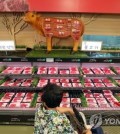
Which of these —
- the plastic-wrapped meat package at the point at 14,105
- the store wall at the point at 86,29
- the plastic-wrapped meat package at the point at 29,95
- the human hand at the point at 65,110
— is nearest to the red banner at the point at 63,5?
the store wall at the point at 86,29

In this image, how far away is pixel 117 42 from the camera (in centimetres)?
346

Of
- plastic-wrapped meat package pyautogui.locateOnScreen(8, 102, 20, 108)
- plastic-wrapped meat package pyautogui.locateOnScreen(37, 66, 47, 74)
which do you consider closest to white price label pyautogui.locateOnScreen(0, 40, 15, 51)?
plastic-wrapped meat package pyautogui.locateOnScreen(37, 66, 47, 74)

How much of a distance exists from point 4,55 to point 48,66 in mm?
631

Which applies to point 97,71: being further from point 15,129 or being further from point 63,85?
point 15,129

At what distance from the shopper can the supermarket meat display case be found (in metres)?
0.95

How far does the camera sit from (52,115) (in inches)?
59.3

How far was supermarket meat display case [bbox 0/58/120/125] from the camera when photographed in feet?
8.17

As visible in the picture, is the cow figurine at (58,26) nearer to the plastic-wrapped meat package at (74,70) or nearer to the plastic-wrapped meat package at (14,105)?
the plastic-wrapped meat package at (74,70)

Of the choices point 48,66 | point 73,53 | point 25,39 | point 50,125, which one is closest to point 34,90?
point 48,66

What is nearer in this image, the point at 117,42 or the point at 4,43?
the point at 4,43

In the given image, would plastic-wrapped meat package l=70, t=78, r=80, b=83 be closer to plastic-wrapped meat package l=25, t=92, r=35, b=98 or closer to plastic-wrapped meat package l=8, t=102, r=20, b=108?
plastic-wrapped meat package l=25, t=92, r=35, b=98

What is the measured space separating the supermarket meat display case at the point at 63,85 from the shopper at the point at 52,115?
95 centimetres

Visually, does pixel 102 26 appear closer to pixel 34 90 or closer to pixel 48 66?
pixel 48 66

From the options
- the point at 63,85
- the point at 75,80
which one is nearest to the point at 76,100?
the point at 63,85
